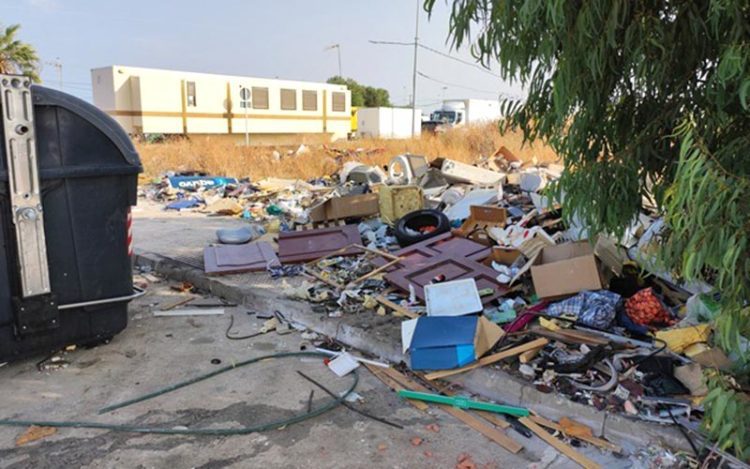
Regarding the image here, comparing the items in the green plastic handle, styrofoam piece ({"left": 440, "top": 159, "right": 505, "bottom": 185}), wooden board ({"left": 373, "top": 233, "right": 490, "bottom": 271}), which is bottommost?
the green plastic handle

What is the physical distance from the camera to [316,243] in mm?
6926

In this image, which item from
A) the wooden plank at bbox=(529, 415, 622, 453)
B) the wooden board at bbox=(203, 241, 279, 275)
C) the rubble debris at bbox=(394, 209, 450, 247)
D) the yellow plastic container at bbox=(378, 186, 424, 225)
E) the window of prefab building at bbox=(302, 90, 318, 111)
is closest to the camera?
the wooden plank at bbox=(529, 415, 622, 453)

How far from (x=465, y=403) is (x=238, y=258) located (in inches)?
157

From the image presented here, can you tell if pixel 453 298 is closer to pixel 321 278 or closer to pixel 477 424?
pixel 477 424

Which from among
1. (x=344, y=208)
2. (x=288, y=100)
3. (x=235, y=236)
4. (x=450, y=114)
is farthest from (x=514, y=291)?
(x=450, y=114)

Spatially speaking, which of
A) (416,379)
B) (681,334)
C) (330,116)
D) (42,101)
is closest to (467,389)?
(416,379)

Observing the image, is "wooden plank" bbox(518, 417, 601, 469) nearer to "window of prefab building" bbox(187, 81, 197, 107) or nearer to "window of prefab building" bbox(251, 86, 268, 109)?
"window of prefab building" bbox(187, 81, 197, 107)

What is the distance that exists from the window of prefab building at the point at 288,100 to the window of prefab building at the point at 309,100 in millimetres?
706

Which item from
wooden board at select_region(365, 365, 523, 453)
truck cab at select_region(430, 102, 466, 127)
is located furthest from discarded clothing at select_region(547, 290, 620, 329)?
truck cab at select_region(430, 102, 466, 127)

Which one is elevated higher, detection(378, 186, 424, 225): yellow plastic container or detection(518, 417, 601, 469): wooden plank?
detection(378, 186, 424, 225): yellow plastic container

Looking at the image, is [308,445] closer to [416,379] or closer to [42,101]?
[416,379]

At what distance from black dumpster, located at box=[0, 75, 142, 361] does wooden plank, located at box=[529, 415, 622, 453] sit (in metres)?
3.22

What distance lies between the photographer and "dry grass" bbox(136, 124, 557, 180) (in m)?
16.5

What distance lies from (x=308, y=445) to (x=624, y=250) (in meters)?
3.51
